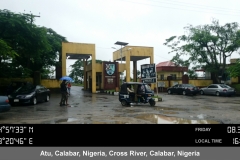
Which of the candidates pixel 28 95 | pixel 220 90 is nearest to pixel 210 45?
pixel 220 90

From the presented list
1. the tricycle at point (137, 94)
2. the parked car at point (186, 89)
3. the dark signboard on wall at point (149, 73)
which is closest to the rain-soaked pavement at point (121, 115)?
the tricycle at point (137, 94)

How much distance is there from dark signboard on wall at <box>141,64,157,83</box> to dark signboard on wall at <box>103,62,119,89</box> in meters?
11.3

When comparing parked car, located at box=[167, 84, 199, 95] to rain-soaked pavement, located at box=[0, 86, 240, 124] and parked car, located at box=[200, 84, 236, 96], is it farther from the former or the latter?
rain-soaked pavement, located at box=[0, 86, 240, 124]

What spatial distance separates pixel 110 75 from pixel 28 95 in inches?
633

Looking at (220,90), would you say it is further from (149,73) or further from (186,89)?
(149,73)

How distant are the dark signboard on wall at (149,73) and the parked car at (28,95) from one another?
757 cm

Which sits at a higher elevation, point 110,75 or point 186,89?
point 110,75

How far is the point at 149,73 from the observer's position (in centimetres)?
1667

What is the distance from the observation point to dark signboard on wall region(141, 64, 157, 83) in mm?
16233

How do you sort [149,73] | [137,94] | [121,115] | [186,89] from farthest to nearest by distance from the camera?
[186,89] → [149,73] → [137,94] → [121,115]

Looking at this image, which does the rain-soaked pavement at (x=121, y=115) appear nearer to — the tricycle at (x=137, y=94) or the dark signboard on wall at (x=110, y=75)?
the tricycle at (x=137, y=94)

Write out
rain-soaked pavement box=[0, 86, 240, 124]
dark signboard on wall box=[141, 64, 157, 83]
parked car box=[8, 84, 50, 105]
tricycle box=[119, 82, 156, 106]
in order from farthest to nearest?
dark signboard on wall box=[141, 64, 157, 83] < parked car box=[8, 84, 50, 105] < tricycle box=[119, 82, 156, 106] < rain-soaked pavement box=[0, 86, 240, 124]

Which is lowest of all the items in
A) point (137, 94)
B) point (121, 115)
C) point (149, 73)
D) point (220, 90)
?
point (121, 115)

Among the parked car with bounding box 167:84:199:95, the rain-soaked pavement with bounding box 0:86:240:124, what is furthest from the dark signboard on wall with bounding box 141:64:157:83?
the parked car with bounding box 167:84:199:95
